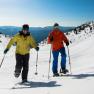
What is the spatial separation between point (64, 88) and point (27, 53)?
105 inches

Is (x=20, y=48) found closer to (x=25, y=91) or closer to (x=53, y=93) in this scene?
(x=25, y=91)

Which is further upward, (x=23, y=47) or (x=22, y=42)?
(x=22, y=42)

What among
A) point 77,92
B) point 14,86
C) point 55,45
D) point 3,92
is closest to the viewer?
point 77,92

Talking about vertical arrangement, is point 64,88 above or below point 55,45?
below

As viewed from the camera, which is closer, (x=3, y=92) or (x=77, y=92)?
(x=77, y=92)

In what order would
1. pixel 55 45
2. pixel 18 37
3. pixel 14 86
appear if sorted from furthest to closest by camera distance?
pixel 55 45 → pixel 18 37 → pixel 14 86

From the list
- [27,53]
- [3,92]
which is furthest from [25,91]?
[27,53]

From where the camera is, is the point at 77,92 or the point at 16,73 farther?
the point at 16,73

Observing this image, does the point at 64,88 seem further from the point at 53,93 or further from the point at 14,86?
the point at 14,86

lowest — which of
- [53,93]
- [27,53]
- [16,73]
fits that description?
[53,93]

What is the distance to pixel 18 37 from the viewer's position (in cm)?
1103

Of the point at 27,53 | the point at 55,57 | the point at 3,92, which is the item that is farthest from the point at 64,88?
the point at 55,57

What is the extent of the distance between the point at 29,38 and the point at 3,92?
2.88 meters

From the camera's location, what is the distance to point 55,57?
1312cm
